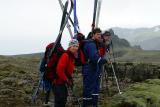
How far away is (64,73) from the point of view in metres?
12.3

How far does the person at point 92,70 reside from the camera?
1417cm

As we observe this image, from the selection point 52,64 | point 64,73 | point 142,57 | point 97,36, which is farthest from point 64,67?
point 142,57

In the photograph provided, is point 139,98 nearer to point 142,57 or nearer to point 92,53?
point 92,53

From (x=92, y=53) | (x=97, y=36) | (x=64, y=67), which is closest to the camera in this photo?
(x=64, y=67)

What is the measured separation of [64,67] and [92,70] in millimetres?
2477

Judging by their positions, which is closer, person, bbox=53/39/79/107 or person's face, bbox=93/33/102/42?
person, bbox=53/39/79/107

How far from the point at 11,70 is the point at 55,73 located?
18529 mm

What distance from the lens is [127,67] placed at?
99.0 feet

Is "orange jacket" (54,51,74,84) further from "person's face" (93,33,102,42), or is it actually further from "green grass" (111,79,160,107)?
"person's face" (93,33,102,42)

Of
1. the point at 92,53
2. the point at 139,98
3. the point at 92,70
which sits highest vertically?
the point at 92,53

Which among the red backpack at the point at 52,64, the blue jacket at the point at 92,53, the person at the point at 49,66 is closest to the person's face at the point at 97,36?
the blue jacket at the point at 92,53

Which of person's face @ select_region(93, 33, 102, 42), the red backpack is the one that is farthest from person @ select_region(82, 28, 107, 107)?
the red backpack

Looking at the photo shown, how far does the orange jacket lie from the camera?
1220 centimetres

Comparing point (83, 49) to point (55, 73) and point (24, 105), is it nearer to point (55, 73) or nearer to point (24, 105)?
point (55, 73)
